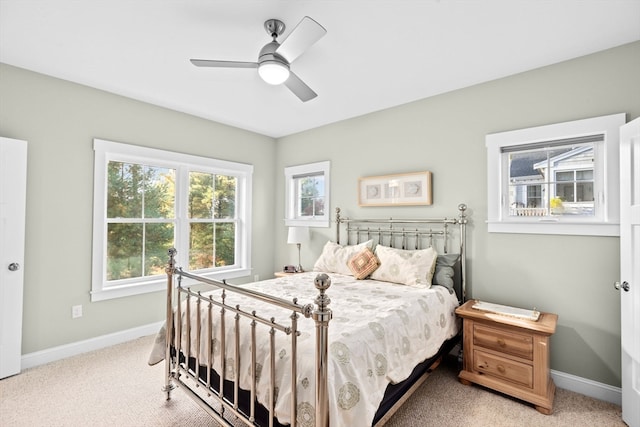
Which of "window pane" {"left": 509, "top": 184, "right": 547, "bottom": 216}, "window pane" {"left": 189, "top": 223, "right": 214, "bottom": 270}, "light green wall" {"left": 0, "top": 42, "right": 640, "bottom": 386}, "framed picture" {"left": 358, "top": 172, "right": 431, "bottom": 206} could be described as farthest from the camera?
"window pane" {"left": 189, "top": 223, "right": 214, "bottom": 270}

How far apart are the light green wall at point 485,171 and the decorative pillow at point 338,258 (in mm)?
526

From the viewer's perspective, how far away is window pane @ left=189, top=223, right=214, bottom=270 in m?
4.06

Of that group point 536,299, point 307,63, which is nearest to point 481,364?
point 536,299

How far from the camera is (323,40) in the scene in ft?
7.61

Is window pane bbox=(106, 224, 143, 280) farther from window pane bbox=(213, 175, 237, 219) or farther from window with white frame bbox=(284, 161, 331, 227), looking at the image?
window with white frame bbox=(284, 161, 331, 227)

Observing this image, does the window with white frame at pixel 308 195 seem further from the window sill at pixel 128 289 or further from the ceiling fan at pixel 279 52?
the ceiling fan at pixel 279 52

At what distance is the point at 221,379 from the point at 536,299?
2.60 meters

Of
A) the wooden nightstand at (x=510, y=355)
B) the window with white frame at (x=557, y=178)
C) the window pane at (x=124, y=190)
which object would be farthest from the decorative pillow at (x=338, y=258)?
the window pane at (x=124, y=190)

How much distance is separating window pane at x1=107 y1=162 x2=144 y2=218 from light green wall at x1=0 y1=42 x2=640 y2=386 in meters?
0.24

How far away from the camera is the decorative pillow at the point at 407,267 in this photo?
9.45 feet

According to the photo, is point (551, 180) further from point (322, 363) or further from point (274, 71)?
point (322, 363)

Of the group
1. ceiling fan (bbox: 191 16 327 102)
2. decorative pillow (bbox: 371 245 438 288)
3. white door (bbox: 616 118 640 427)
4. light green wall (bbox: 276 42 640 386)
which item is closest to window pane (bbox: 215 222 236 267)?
light green wall (bbox: 276 42 640 386)

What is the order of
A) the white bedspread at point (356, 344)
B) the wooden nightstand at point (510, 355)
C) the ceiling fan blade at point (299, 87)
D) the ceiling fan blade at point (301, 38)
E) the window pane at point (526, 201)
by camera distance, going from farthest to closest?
the window pane at point (526, 201)
the ceiling fan blade at point (299, 87)
the wooden nightstand at point (510, 355)
the ceiling fan blade at point (301, 38)
the white bedspread at point (356, 344)

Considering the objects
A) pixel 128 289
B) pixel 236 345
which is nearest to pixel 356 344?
pixel 236 345
